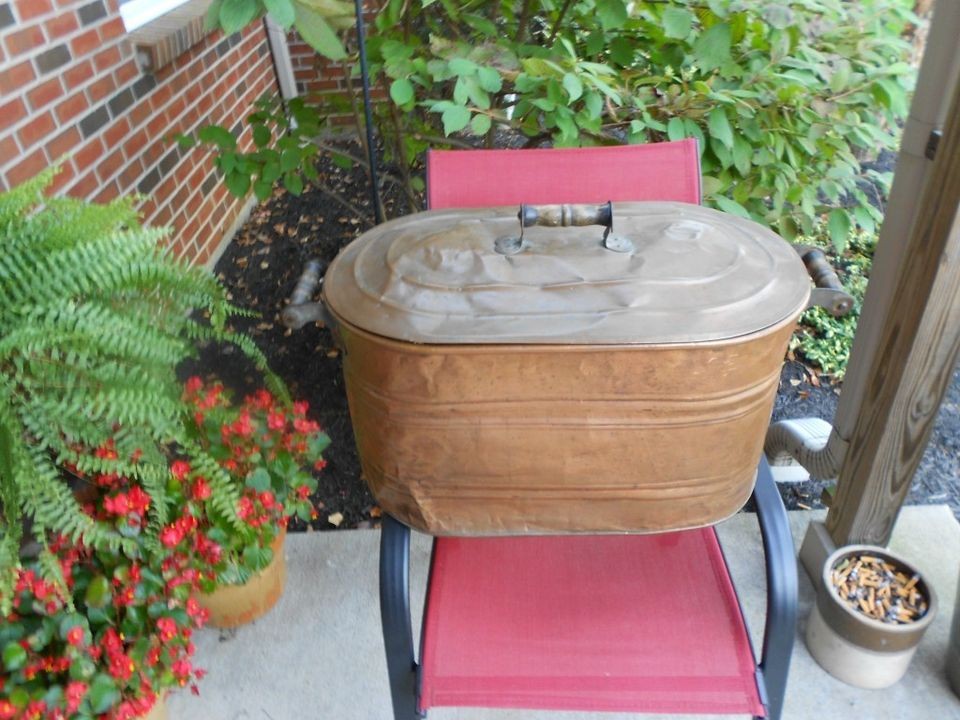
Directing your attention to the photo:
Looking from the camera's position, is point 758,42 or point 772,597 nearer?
point 772,597

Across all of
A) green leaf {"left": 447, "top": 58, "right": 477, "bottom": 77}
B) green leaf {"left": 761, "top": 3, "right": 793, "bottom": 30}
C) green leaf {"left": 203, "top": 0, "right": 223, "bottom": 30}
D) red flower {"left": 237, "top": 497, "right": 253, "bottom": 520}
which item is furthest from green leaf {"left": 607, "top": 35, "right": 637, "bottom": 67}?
red flower {"left": 237, "top": 497, "right": 253, "bottom": 520}

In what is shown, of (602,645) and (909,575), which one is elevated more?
(602,645)

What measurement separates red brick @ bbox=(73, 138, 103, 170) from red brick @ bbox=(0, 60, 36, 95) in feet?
0.84

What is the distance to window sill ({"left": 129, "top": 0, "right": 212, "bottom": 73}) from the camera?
251cm

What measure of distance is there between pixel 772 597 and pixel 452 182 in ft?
3.03

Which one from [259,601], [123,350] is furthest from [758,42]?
[259,601]

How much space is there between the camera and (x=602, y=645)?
1160 millimetres

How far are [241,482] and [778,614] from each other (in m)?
1.09

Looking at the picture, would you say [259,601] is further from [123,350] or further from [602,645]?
[602,645]

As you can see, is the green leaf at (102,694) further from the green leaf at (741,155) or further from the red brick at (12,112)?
the green leaf at (741,155)

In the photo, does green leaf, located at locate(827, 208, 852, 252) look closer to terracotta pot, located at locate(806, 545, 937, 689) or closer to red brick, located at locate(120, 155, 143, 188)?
terracotta pot, located at locate(806, 545, 937, 689)

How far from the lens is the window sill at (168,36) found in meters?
2.51

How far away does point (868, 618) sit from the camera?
142cm

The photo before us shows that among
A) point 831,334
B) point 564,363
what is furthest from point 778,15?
point 831,334
